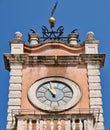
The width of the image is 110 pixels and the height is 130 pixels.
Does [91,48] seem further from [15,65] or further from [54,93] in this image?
[15,65]

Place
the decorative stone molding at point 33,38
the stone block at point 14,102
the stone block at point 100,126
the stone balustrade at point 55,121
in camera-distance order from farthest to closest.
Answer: the decorative stone molding at point 33,38, the stone block at point 14,102, the stone block at point 100,126, the stone balustrade at point 55,121

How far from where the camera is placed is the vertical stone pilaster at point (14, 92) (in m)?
23.6

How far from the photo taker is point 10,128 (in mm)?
23203

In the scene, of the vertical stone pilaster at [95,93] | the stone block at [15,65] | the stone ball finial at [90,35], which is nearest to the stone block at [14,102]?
the stone block at [15,65]

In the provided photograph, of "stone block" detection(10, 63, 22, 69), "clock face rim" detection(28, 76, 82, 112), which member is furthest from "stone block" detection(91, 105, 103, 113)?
"stone block" detection(10, 63, 22, 69)

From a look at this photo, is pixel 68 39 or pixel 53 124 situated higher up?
pixel 68 39

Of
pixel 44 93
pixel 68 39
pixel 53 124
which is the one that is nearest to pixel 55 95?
pixel 44 93

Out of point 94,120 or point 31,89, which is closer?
point 94,120

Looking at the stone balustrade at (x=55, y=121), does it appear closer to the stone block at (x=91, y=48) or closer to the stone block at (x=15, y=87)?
the stone block at (x=15, y=87)

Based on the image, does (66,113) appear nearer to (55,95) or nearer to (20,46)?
(55,95)

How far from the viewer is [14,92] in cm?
2483

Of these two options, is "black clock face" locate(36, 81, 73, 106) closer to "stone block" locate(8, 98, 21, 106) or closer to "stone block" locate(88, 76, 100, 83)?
"stone block" locate(8, 98, 21, 106)

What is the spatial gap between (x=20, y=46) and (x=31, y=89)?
2.78 m

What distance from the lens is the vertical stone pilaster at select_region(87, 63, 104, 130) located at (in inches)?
928
